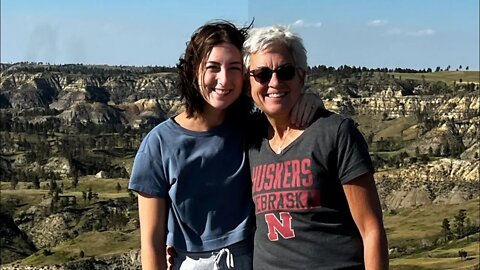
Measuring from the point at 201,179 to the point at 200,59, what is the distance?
24.8 inches

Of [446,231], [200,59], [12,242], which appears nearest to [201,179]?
[200,59]

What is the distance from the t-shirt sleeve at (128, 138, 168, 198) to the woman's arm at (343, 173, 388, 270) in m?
1.01

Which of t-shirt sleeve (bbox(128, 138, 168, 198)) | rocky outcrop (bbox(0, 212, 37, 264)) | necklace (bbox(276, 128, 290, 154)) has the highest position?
necklace (bbox(276, 128, 290, 154))

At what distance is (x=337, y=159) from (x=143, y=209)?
113 cm

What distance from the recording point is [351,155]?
12.5 ft

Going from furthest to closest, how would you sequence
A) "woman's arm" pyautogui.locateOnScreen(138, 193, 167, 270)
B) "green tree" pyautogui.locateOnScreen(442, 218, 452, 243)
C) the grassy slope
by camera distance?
"green tree" pyautogui.locateOnScreen(442, 218, 452, 243), the grassy slope, "woman's arm" pyautogui.locateOnScreen(138, 193, 167, 270)

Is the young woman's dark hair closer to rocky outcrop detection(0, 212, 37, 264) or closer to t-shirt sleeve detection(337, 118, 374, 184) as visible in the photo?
t-shirt sleeve detection(337, 118, 374, 184)

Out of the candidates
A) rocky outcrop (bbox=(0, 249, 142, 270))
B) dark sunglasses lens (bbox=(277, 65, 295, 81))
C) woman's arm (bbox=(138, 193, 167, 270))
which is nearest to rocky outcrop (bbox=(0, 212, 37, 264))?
rocky outcrop (bbox=(0, 249, 142, 270))

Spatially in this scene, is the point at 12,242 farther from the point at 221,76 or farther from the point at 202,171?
the point at 221,76

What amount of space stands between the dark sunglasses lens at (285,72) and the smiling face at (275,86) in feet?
0.05

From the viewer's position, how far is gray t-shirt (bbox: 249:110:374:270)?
3.86m

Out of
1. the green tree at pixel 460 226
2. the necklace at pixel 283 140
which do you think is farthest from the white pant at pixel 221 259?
the green tree at pixel 460 226

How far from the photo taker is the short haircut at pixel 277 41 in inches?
158

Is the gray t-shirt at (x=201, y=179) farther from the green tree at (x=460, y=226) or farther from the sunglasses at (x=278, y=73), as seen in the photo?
the green tree at (x=460, y=226)
